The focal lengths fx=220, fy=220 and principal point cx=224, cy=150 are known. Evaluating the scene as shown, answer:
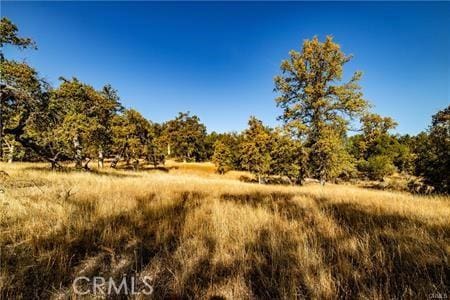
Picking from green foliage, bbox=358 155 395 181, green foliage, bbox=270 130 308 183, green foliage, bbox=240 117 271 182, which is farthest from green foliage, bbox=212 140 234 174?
green foliage, bbox=358 155 395 181

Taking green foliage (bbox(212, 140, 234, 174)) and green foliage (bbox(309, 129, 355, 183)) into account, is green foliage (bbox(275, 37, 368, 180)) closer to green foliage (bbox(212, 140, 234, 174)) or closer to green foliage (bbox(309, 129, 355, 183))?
green foliage (bbox(309, 129, 355, 183))

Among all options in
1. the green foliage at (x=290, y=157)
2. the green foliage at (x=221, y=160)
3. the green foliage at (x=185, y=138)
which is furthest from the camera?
the green foliage at (x=185, y=138)

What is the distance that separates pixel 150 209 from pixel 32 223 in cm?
194

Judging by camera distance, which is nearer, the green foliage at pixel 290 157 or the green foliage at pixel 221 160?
the green foliage at pixel 290 157

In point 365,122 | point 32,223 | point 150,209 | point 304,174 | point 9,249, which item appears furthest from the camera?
point 304,174

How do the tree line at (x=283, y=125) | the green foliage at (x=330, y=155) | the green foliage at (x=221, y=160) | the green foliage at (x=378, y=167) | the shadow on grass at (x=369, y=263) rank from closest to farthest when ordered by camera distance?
the shadow on grass at (x=369, y=263)
the tree line at (x=283, y=125)
the green foliage at (x=330, y=155)
the green foliage at (x=378, y=167)
the green foliage at (x=221, y=160)

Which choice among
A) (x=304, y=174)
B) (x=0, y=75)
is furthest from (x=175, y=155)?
(x=0, y=75)

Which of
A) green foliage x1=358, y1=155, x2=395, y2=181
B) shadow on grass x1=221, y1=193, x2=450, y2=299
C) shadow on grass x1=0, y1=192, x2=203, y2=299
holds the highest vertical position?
green foliage x1=358, y1=155, x2=395, y2=181

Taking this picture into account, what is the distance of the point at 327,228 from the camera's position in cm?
367

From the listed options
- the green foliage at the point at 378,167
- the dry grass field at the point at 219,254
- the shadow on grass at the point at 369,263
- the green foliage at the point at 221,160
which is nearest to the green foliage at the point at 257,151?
the green foliage at the point at 221,160

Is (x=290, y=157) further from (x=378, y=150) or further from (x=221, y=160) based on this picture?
(x=378, y=150)

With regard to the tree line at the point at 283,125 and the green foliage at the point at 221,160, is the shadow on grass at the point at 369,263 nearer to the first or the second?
the tree line at the point at 283,125

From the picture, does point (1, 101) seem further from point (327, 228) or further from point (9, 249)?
point (327, 228)

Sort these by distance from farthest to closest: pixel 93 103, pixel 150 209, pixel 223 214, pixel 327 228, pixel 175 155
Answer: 1. pixel 175 155
2. pixel 93 103
3. pixel 150 209
4. pixel 223 214
5. pixel 327 228
